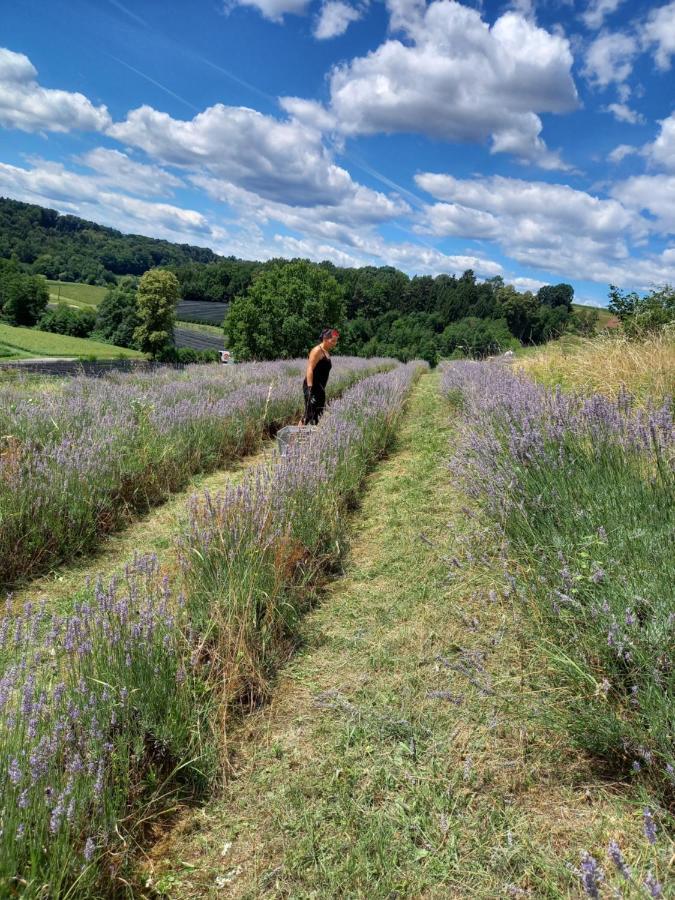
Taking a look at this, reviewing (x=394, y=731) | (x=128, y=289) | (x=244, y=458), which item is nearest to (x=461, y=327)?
(x=128, y=289)

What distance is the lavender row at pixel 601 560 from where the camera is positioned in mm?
1717

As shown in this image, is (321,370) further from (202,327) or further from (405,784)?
(202,327)

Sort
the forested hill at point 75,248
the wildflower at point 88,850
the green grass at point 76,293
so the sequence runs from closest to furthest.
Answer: the wildflower at point 88,850
the green grass at point 76,293
the forested hill at point 75,248

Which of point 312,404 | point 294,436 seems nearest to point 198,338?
point 312,404

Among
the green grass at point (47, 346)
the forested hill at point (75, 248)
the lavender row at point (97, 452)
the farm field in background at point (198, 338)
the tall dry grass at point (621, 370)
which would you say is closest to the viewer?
the lavender row at point (97, 452)

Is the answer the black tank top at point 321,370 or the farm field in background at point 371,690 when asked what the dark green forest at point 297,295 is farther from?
the farm field in background at point 371,690

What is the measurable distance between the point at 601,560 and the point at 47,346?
3666 cm

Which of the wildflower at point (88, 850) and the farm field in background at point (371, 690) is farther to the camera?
the farm field in background at point (371, 690)

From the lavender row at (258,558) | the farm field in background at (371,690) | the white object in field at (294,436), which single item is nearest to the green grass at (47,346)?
the white object in field at (294,436)

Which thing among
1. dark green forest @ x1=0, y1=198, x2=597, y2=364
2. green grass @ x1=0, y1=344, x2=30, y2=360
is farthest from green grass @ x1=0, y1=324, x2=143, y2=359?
dark green forest @ x1=0, y1=198, x2=597, y2=364

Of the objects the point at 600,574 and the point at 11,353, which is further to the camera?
the point at 11,353

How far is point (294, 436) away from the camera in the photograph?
17.6 ft

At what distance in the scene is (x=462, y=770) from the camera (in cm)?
192

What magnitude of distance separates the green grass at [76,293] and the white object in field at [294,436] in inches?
2936
